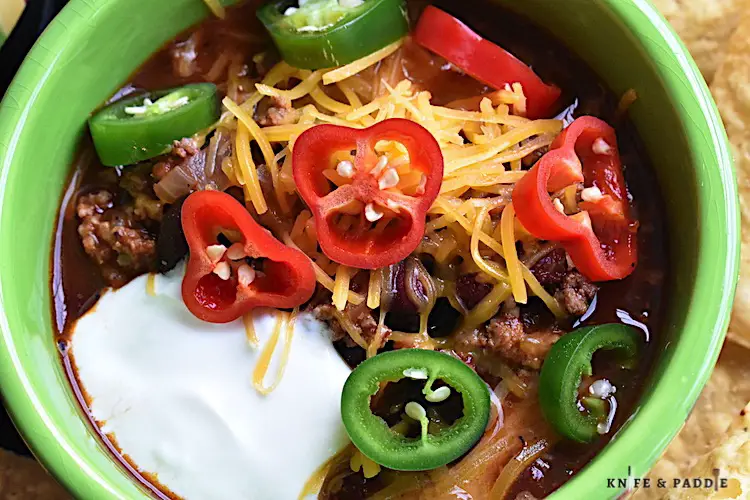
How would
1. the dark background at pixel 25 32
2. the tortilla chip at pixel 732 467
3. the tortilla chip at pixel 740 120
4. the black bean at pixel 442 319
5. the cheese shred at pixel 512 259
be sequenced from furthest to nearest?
the dark background at pixel 25 32, the tortilla chip at pixel 740 120, the tortilla chip at pixel 732 467, the black bean at pixel 442 319, the cheese shred at pixel 512 259

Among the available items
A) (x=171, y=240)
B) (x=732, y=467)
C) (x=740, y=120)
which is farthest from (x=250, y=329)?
(x=740, y=120)

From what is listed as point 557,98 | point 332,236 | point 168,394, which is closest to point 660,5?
point 557,98

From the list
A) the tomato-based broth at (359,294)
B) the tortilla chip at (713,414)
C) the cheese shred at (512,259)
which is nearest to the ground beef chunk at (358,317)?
the tomato-based broth at (359,294)

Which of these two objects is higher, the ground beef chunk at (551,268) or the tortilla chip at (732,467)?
the ground beef chunk at (551,268)

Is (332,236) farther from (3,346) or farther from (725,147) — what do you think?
(725,147)

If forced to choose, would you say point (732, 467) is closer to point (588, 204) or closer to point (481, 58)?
point (588, 204)

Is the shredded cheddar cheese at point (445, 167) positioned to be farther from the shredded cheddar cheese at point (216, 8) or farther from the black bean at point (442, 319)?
the shredded cheddar cheese at point (216, 8)
